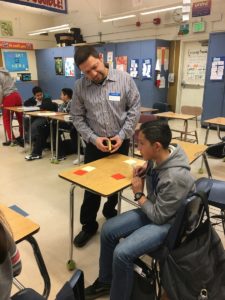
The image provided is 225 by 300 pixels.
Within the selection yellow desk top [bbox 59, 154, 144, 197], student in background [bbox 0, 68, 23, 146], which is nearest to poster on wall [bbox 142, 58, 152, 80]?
student in background [bbox 0, 68, 23, 146]

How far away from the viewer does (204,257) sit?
47.3 inches

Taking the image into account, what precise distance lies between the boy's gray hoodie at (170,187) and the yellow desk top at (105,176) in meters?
0.21

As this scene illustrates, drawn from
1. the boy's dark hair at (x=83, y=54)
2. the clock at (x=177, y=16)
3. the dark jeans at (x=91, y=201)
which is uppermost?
the clock at (x=177, y=16)

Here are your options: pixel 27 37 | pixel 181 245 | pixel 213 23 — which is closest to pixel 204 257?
pixel 181 245

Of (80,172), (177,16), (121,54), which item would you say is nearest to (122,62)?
(121,54)

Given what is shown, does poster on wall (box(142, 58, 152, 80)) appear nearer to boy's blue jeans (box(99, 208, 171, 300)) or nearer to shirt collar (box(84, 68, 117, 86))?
shirt collar (box(84, 68, 117, 86))

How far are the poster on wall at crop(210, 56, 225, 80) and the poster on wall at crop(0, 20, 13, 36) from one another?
6626 millimetres

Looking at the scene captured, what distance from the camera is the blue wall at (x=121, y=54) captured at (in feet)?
22.1

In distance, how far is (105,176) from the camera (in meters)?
1.63

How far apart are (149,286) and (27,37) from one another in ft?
31.7

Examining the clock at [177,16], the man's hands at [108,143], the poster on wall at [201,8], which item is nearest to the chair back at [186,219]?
the man's hands at [108,143]

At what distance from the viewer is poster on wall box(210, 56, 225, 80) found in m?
5.78

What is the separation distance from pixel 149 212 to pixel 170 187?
0.64ft

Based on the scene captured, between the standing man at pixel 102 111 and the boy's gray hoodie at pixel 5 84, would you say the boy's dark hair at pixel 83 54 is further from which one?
the boy's gray hoodie at pixel 5 84
